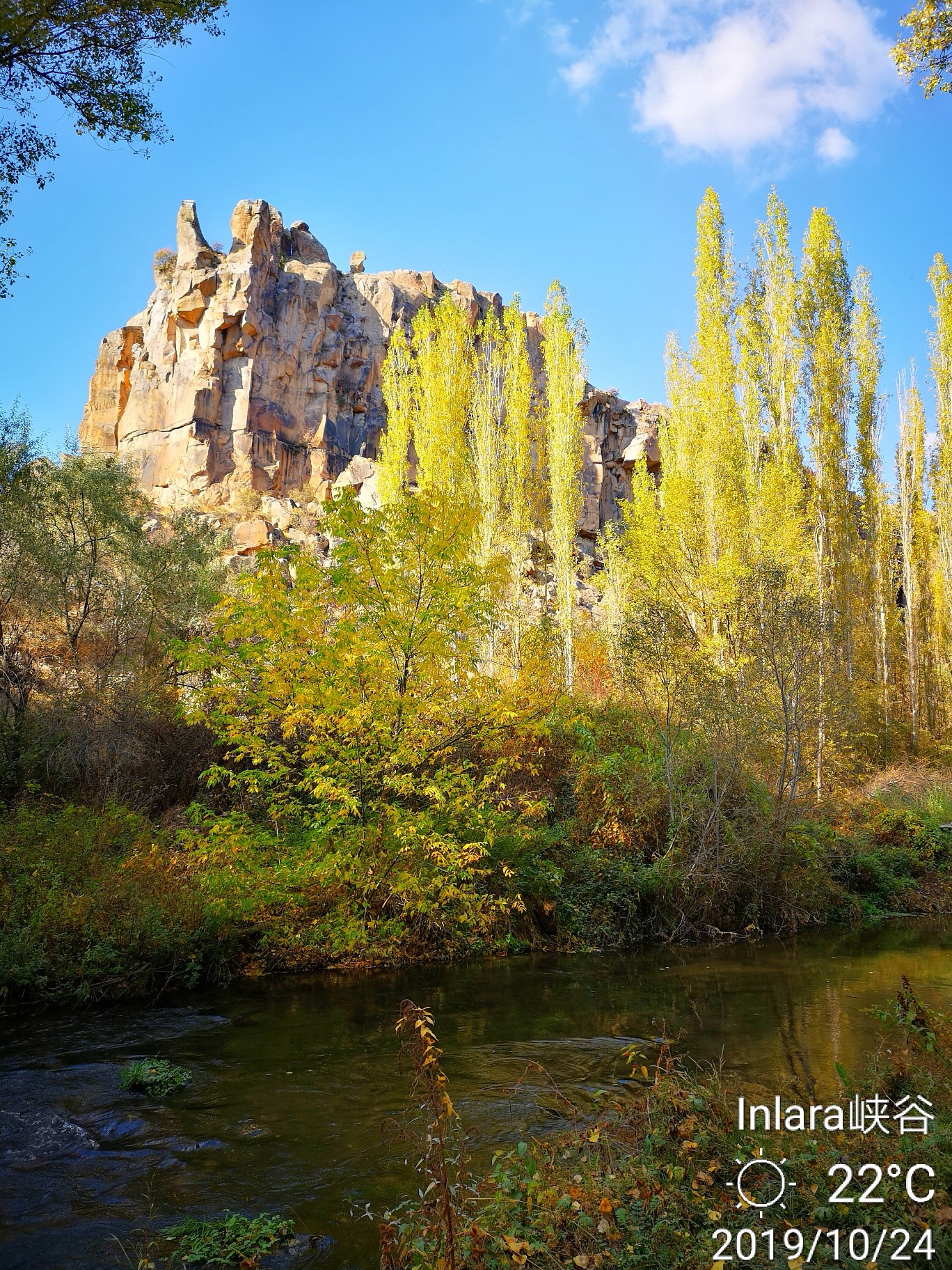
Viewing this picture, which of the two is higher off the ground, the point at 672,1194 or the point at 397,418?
the point at 397,418

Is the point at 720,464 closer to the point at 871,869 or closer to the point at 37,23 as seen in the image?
the point at 871,869

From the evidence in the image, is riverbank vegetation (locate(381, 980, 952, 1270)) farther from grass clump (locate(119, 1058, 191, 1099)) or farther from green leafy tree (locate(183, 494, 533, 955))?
green leafy tree (locate(183, 494, 533, 955))

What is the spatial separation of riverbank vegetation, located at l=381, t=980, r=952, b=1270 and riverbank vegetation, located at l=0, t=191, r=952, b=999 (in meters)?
5.73

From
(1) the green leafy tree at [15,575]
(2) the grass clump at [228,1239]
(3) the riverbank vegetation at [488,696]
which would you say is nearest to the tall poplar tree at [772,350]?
(3) the riverbank vegetation at [488,696]

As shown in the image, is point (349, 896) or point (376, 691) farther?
point (349, 896)

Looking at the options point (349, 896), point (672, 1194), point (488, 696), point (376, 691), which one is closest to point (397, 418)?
point (488, 696)

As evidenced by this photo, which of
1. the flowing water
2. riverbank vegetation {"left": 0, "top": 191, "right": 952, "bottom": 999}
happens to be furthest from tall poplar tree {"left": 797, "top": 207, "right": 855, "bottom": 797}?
the flowing water

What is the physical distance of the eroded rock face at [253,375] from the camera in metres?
49.7

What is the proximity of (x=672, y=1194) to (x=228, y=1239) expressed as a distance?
206 cm

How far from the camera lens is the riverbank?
28.1 feet

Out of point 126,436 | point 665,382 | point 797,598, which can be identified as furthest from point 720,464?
point 126,436

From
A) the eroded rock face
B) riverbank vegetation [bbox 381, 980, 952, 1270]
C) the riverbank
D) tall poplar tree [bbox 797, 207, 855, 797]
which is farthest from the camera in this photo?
the eroded rock face

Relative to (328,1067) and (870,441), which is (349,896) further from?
(870,441)

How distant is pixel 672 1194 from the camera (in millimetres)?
3385
